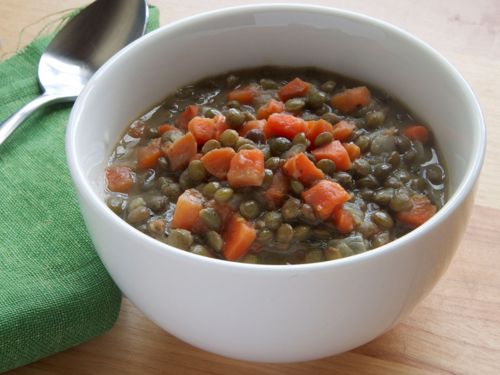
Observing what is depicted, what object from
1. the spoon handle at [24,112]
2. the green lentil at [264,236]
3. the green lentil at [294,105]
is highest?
the green lentil at [294,105]

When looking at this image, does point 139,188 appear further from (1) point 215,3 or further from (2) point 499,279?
(1) point 215,3

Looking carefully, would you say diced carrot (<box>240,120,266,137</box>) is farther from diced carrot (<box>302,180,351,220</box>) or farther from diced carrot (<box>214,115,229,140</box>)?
diced carrot (<box>302,180,351,220</box>)

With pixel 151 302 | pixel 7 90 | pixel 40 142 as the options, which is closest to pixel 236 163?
pixel 151 302

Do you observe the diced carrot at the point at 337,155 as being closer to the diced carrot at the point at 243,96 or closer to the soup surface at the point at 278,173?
the soup surface at the point at 278,173

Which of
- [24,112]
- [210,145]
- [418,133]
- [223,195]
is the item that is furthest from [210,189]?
[24,112]

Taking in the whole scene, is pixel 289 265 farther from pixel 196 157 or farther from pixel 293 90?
pixel 293 90

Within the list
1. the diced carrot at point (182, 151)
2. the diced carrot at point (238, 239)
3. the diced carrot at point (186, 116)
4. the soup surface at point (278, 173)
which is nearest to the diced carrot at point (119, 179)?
the soup surface at point (278, 173)

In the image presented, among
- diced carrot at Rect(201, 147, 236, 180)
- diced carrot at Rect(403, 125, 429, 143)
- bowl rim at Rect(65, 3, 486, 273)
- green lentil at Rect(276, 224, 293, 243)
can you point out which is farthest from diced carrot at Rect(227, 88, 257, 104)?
green lentil at Rect(276, 224, 293, 243)
